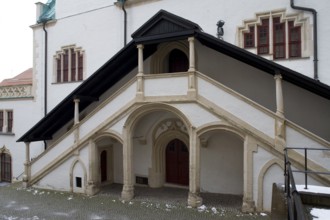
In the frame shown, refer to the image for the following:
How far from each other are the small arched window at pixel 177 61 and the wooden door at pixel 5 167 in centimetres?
1429

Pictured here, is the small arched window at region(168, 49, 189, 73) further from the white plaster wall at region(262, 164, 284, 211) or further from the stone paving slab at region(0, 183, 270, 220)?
the white plaster wall at region(262, 164, 284, 211)

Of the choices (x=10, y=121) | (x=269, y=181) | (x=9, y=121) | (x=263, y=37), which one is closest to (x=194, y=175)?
(x=269, y=181)

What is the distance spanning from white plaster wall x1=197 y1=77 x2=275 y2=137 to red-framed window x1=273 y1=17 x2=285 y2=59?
12.3ft

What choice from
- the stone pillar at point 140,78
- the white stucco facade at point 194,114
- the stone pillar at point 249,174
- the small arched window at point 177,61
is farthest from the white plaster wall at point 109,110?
the stone pillar at point 249,174

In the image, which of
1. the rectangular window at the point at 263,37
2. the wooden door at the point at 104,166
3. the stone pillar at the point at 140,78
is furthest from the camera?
the wooden door at the point at 104,166

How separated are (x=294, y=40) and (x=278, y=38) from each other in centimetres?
66

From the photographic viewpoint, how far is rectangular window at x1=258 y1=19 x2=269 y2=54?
12992 millimetres

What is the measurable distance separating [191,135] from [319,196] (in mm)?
6242

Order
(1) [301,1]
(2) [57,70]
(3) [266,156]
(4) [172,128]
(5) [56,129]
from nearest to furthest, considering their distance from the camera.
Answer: (3) [266,156] < (1) [301,1] < (4) [172,128] < (5) [56,129] < (2) [57,70]

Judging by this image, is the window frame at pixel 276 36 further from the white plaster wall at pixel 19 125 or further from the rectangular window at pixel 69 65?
the white plaster wall at pixel 19 125

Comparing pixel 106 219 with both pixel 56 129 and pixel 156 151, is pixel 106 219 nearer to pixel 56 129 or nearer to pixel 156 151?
pixel 156 151

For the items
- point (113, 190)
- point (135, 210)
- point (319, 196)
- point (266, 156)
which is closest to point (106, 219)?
point (135, 210)

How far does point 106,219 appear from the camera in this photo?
1040 cm

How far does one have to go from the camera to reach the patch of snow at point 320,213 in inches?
178
